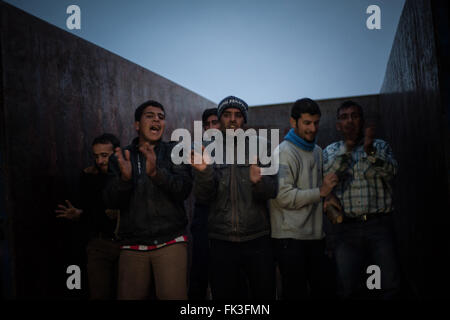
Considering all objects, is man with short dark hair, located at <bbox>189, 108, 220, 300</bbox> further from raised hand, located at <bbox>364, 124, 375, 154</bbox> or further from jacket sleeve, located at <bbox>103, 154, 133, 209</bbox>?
raised hand, located at <bbox>364, 124, 375, 154</bbox>

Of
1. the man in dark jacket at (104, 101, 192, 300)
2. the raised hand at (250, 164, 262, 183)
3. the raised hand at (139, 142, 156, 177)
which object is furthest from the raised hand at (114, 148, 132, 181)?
the raised hand at (250, 164, 262, 183)

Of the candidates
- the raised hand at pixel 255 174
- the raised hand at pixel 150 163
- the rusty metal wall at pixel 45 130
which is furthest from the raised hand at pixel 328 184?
the rusty metal wall at pixel 45 130

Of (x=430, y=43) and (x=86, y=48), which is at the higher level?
(x=86, y=48)

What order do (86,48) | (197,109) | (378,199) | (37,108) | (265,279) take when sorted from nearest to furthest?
1. (265,279)
2. (378,199)
3. (37,108)
4. (86,48)
5. (197,109)

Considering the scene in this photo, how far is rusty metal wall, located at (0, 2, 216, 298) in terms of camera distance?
2.20 meters

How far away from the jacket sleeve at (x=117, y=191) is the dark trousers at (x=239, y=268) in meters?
0.66

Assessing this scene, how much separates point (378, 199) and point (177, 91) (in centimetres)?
316

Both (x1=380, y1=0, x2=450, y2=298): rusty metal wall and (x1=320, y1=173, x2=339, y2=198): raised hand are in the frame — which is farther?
(x1=320, y1=173, x2=339, y2=198): raised hand

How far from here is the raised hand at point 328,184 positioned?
2.10 m

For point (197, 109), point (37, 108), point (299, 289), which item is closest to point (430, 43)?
point (299, 289)

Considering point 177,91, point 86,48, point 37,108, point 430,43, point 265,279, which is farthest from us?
point 177,91

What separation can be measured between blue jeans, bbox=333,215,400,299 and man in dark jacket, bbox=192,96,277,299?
0.53m
